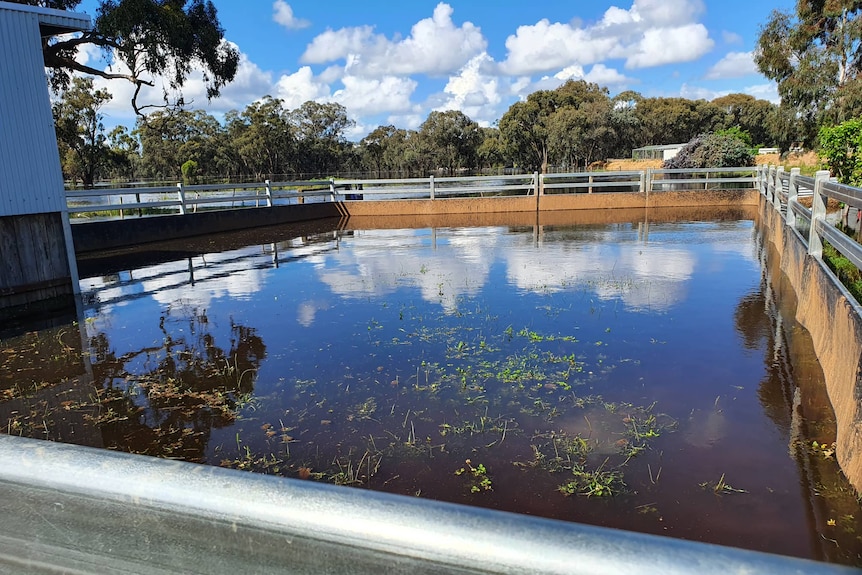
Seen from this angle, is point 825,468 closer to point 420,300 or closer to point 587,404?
point 587,404

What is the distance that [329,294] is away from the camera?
8.30 meters

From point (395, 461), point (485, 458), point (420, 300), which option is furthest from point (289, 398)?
point (420, 300)

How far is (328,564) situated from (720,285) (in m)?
8.00

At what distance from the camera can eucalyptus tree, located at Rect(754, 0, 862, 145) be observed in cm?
3269

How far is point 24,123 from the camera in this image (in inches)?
312

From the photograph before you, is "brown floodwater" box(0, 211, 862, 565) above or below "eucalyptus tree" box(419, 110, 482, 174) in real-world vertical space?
below

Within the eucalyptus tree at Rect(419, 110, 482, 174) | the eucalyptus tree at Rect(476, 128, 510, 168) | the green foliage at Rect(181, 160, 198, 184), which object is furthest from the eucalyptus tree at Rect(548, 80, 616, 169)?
the green foliage at Rect(181, 160, 198, 184)

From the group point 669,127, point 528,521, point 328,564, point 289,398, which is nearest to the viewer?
point 528,521

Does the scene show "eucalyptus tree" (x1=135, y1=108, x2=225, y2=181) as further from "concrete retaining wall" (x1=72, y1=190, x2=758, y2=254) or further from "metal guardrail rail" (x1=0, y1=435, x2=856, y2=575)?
"metal guardrail rail" (x1=0, y1=435, x2=856, y2=575)

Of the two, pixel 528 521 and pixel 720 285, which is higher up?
pixel 528 521

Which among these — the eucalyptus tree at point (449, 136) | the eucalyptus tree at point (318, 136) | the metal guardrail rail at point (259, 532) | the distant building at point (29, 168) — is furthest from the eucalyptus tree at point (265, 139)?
the metal guardrail rail at point (259, 532)

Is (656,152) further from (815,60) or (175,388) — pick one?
(175,388)

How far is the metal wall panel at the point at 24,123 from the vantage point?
7.69 m

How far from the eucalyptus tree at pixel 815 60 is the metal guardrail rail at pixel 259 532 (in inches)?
1533
